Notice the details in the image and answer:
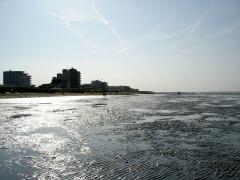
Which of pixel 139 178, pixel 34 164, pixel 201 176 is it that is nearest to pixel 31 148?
pixel 34 164

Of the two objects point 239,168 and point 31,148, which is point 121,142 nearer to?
point 31,148

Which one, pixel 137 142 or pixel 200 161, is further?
pixel 137 142

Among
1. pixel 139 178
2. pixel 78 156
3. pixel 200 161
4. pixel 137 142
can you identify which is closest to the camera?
pixel 139 178

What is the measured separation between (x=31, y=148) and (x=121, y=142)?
654 cm

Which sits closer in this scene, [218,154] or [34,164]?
[34,164]

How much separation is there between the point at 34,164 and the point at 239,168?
34.1ft

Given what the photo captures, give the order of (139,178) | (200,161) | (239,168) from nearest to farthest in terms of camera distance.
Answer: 1. (139,178)
2. (239,168)
3. (200,161)

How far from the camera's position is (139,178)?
46.1 feet

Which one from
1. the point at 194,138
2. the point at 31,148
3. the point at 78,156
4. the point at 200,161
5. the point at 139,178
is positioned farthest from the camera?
the point at 194,138

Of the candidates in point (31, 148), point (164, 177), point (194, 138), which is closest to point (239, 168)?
point (164, 177)

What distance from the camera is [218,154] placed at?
19.2m

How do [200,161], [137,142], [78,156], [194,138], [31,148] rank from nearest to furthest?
1. [200,161]
2. [78,156]
3. [31,148]
4. [137,142]
5. [194,138]

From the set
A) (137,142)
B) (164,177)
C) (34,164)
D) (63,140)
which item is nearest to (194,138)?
(137,142)

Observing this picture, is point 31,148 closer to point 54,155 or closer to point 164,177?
point 54,155
